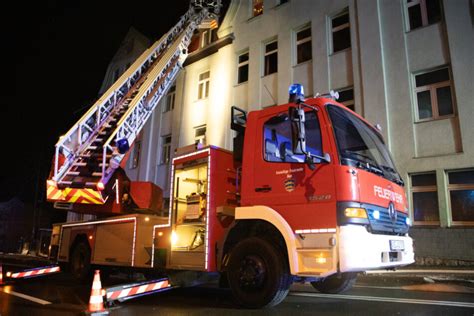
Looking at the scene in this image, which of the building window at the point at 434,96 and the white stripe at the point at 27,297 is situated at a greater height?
the building window at the point at 434,96

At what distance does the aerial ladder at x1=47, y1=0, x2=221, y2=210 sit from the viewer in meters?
7.82

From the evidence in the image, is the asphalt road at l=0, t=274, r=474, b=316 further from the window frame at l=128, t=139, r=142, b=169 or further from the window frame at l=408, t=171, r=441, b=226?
the window frame at l=128, t=139, r=142, b=169

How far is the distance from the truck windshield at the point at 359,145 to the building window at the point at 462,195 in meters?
5.50

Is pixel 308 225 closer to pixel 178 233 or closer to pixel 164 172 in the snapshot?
pixel 178 233

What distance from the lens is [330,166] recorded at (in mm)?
4695

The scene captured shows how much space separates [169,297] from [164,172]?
12.4 m

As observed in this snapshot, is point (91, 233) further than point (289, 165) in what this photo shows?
Yes

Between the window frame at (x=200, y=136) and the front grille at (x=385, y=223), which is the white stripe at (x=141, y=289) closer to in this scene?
the front grille at (x=385, y=223)

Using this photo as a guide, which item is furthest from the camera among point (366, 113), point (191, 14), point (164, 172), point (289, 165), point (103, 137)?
point (164, 172)

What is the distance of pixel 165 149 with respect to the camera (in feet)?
63.3

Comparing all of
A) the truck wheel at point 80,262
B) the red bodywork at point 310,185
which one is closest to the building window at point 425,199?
the red bodywork at point 310,185

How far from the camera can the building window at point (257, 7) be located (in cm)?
1641

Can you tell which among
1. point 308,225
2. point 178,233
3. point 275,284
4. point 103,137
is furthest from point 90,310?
point 103,137

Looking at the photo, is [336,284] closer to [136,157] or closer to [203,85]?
[203,85]
